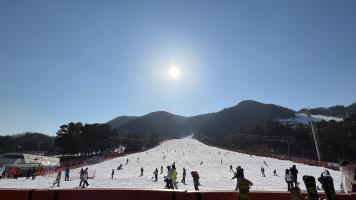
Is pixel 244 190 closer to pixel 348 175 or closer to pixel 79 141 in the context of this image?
pixel 348 175

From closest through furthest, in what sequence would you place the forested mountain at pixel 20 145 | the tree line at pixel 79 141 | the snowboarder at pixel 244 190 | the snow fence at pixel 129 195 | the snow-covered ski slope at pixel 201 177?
the snowboarder at pixel 244 190
the snow fence at pixel 129 195
the snow-covered ski slope at pixel 201 177
the tree line at pixel 79 141
the forested mountain at pixel 20 145

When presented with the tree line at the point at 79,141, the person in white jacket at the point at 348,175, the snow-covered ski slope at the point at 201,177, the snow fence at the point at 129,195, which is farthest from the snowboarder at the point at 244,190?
the tree line at the point at 79,141

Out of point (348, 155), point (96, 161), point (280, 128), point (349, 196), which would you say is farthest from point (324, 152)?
point (349, 196)

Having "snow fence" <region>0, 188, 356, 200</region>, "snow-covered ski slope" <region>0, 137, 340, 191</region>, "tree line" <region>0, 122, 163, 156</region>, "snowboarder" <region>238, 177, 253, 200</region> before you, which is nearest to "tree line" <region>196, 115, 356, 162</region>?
"snow-covered ski slope" <region>0, 137, 340, 191</region>

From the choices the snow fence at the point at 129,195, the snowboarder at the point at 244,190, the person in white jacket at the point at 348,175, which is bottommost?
the snow fence at the point at 129,195

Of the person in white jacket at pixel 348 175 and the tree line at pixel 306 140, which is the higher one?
the tree line at pixel 306 140

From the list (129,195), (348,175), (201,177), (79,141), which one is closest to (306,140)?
(79,141)

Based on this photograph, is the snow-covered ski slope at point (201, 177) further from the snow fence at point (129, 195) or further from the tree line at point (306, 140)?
the tree line at point (306, 140)

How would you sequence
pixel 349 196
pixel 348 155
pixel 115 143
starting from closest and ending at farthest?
1. pixel 349 196
2. pixel 348 155
3. pixel 115 143

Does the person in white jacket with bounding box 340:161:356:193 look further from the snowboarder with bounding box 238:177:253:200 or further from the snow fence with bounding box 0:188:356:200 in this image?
the snowboarder with bounding box 238:177:253:200

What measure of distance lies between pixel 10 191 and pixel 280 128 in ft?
444

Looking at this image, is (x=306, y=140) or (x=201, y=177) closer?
(x=201, y=177)

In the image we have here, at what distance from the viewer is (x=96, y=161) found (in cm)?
5803

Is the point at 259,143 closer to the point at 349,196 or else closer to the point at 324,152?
the point at 324,152
